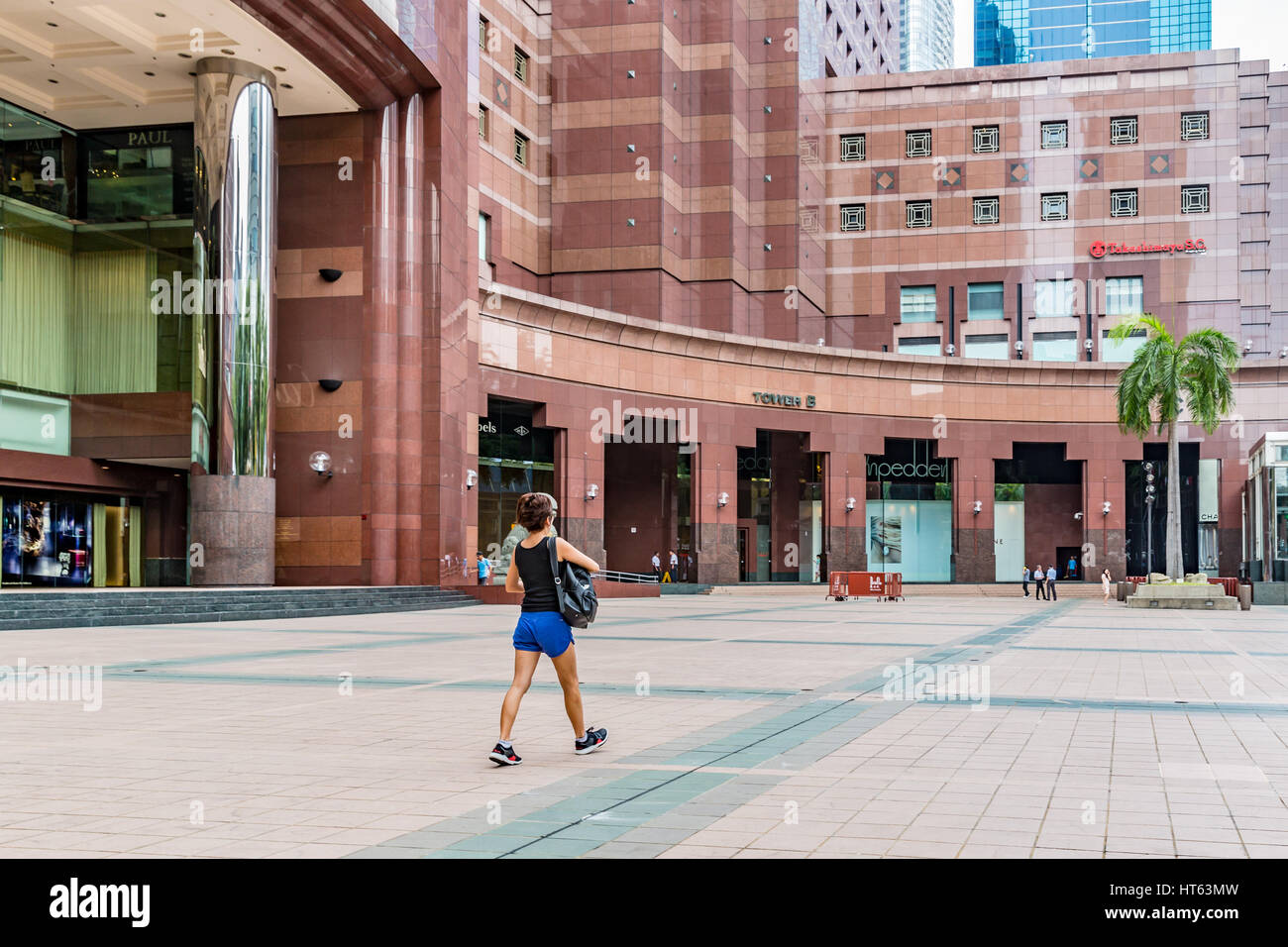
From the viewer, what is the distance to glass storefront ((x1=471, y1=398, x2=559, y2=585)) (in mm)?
41344

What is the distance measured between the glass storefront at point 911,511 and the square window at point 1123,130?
71.9ft

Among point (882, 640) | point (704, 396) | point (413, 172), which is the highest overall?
point (413, 172)

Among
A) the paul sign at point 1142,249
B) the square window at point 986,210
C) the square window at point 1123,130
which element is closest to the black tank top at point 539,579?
the square window at point 986,210

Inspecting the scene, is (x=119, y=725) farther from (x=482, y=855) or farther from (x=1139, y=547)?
(x=1139, y=547)

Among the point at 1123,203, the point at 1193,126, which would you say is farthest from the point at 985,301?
the point at 1193,126

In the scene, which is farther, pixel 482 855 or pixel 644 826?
pixel 644 826

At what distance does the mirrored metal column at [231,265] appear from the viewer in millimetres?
29875

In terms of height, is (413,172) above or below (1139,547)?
above

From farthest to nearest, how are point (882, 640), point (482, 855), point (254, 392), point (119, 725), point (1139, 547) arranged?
1. point (1139, 547)
2. point (254, 392)
3. point (882, 640)
4. point (119, 725)
5. point (482, 855)

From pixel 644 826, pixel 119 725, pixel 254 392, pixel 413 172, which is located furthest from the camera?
pixel 413 172

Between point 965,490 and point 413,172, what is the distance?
2997 centimetres

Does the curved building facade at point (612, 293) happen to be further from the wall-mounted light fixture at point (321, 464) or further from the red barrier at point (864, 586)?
the red barrier at point (864, 586)
